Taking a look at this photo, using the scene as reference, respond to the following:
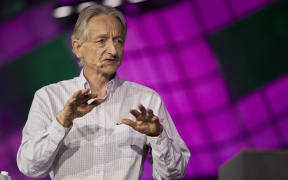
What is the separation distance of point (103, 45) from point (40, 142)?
0.55 metres

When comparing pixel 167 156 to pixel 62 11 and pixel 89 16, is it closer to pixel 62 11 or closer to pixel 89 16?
pixel 89 16

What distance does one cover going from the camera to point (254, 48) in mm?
3949

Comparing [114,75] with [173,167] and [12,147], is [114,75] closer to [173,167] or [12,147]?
[173,167]

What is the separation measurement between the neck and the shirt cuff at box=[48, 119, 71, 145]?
40cm

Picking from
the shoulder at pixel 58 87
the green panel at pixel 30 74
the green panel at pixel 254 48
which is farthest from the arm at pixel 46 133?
the green panel at pixel 254 48

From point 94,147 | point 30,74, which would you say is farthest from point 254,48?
point 94,147

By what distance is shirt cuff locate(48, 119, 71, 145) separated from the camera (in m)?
1.96

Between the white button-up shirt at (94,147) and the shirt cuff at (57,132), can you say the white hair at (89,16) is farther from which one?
the shirt cuff at (57,132)

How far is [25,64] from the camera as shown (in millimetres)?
3895

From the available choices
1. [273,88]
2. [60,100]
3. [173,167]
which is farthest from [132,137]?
[273,88]

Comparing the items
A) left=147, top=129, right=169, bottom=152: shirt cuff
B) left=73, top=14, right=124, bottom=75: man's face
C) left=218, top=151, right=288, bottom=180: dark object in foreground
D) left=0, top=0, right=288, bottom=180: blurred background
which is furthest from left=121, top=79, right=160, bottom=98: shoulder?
left=0, top=0, right=288, bottom=180: blurred background

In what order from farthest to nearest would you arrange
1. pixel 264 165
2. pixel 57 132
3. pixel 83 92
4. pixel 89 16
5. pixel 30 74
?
pixel 30 74 → pixel 89 16 → pixel 57 132 → pixel 83 92 → pixel 264 165

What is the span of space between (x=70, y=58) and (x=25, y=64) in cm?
38

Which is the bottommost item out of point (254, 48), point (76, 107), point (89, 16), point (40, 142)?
point (254, 48)
